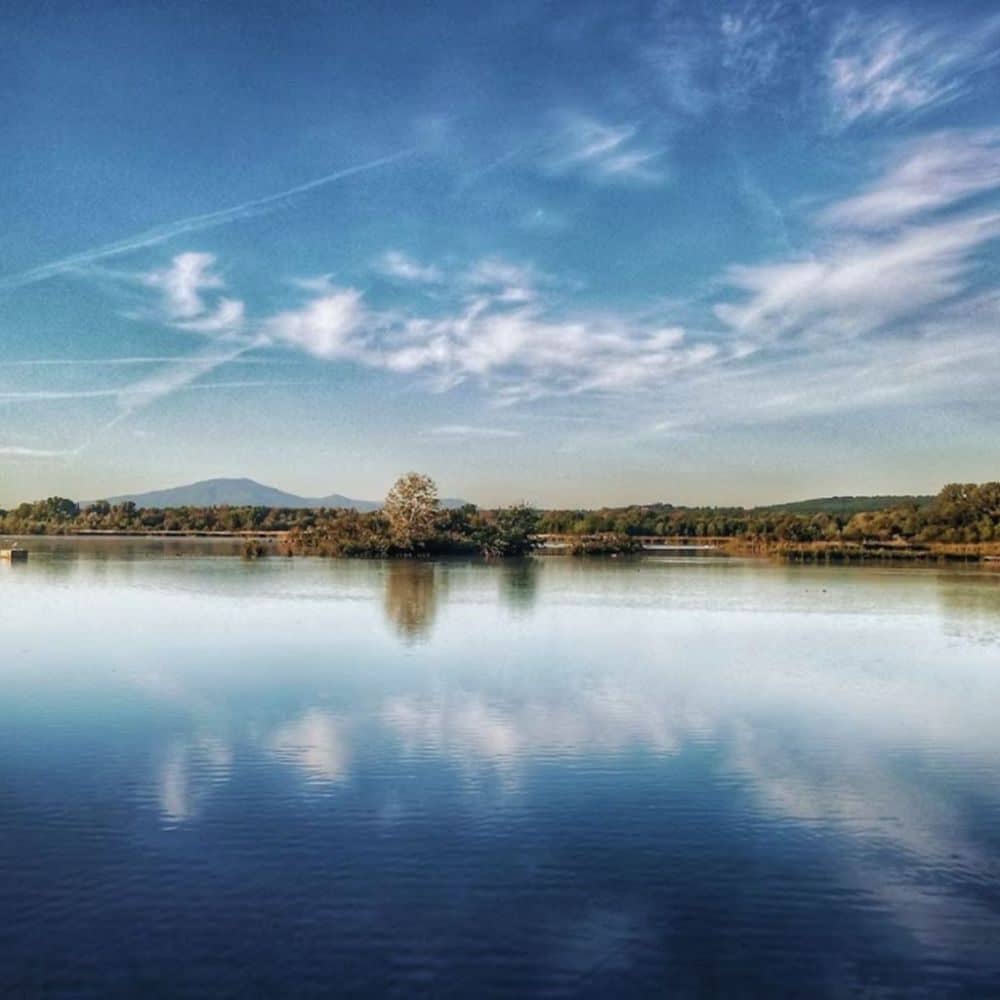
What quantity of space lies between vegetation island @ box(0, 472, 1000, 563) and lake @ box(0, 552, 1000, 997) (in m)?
45.2

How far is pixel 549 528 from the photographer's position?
373 feet

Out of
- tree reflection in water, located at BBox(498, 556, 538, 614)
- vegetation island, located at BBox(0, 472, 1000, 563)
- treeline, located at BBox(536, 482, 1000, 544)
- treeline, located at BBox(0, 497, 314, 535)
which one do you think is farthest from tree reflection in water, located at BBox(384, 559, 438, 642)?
treeline, located at BBox(0, 497, 314, 535)

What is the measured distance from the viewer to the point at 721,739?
12852mm

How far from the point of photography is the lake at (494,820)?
646 centimetres

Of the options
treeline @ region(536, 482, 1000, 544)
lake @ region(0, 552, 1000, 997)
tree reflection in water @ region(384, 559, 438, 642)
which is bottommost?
lake @ region(0, 552, 1000, 997)

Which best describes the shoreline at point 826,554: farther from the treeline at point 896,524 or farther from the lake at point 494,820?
the lake at point 494,820

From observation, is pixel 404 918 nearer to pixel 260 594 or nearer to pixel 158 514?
pixel 260 594

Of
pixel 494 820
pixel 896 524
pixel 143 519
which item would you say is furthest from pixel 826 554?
pixel 143 519

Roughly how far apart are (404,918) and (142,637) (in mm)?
16970

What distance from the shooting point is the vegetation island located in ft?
219

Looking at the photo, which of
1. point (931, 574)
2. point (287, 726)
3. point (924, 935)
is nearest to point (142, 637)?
point (287, 726)

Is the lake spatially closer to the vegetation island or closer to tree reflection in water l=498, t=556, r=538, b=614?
tree reflection in water l=498, t=556, r=538, b=614

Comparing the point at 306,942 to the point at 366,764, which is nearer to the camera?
the point at 306,942

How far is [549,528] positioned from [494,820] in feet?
344
